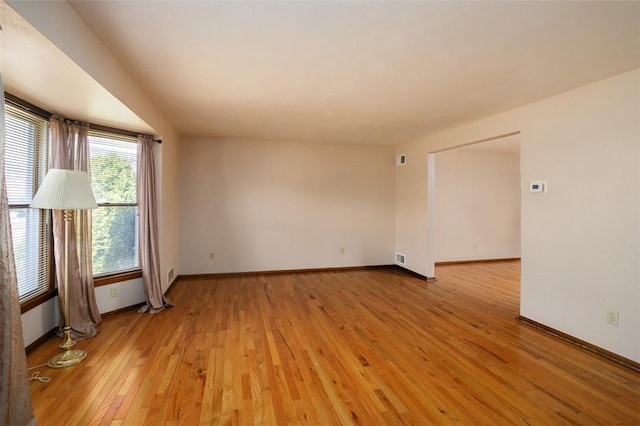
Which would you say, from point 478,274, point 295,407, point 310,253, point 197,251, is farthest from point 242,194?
point 478,274

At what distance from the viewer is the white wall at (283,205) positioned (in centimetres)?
507

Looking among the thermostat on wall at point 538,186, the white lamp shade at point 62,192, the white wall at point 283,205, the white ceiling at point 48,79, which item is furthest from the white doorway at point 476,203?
the white lamp shade at point 62,192

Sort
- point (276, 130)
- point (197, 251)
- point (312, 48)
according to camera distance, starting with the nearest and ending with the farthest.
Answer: point (312, 48), point (276, 130), point (197, 251)

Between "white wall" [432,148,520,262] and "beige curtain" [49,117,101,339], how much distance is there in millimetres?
5916

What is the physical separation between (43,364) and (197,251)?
2.82 metres

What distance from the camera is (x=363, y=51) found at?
2.13 meters

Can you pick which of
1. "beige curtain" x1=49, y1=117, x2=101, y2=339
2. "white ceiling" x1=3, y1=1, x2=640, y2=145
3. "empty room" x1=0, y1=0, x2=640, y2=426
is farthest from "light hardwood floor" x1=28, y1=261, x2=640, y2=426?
"white ceiling" x1=3, y1=1, x2=640, y2=145

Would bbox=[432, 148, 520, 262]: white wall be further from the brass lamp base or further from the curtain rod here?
the brass lamp base

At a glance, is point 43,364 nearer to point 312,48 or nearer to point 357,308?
point 357,308

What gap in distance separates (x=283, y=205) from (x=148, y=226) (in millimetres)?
2400

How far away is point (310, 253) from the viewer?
555 cm

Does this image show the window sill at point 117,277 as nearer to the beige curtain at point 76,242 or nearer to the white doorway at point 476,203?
the beige curtain at point 76,242

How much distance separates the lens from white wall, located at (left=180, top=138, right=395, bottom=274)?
16.6 feet

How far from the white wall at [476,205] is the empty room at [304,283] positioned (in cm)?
182
